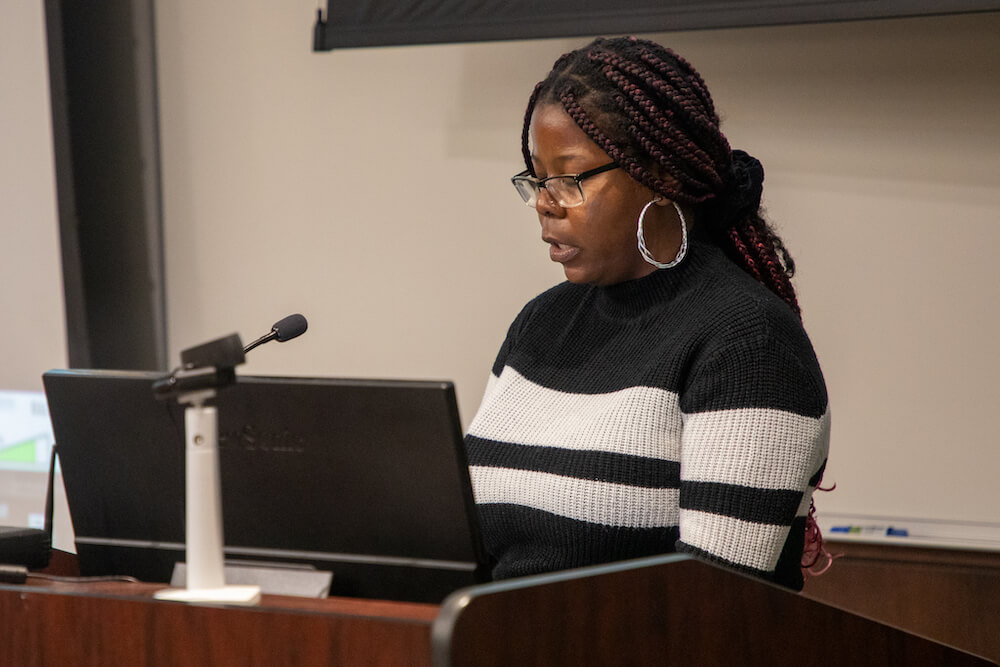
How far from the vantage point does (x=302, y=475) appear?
0.90 m

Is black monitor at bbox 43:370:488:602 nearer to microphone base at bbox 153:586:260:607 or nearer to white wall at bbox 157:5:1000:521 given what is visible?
microphone base at bbox 153:586:260:607

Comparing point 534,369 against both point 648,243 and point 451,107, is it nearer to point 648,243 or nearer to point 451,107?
point 648,243

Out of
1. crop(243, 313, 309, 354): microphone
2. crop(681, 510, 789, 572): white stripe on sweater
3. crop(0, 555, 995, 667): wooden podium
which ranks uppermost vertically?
crop(243, 313, 309, 354): microphone

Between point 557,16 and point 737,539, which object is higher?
point 557,16

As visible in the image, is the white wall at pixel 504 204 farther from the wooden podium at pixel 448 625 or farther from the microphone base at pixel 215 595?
the microphone base at pixel 215 595

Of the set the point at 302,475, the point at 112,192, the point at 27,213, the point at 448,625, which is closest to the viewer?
the point at 448,625

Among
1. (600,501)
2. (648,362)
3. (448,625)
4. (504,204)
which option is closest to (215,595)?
(448,625)

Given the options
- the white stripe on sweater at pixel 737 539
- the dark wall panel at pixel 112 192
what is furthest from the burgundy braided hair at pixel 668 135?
the dark wall panel at pixel 112 192

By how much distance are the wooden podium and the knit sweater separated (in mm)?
282

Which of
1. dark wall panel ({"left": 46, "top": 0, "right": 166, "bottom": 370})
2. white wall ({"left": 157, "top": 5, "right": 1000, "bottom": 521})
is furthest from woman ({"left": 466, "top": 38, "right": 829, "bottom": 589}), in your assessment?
dark wall panel ({"left": 46, "top": 0, "right": 166, "bottom": 370})

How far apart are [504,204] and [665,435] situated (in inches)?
56.3

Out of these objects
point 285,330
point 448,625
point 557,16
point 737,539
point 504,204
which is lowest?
point 737,539

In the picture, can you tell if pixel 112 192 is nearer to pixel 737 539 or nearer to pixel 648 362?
pixel 648 362

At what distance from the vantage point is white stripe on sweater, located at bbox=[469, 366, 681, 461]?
1.23m
